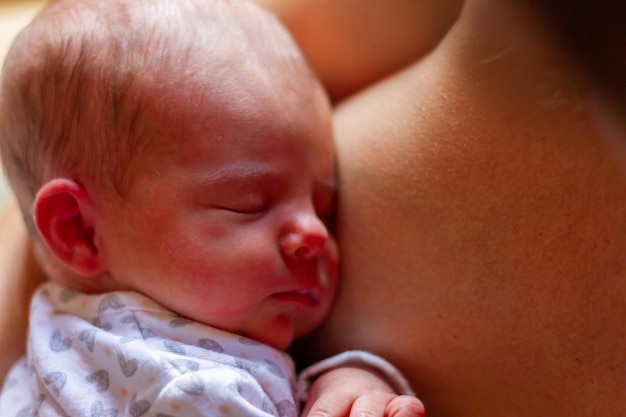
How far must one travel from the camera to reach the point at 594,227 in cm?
64

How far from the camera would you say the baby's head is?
2.42 ft

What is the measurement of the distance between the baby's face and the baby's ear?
2 cm

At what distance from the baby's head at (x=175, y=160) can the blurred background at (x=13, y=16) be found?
2.84 ft

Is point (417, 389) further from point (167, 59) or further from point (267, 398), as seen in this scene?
point (167, 59)

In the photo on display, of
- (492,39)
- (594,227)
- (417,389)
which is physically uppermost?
(492,39)

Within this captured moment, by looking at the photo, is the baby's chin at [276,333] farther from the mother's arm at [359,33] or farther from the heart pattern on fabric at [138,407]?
the mother's arm at [359,33]

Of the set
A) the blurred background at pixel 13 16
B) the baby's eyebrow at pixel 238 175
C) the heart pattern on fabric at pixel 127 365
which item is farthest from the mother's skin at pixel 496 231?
the blurred background at pixel 13 16

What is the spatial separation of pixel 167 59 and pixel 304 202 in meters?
0.21

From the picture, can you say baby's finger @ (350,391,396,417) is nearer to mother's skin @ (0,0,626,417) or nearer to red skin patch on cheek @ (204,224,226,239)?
mother's skin @ (0,0,626,417)

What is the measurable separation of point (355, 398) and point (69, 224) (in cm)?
36

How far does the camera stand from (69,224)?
0.78 meters

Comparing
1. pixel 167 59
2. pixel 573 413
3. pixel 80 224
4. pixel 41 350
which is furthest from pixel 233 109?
pixel 573 413

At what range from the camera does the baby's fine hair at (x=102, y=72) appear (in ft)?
2.42

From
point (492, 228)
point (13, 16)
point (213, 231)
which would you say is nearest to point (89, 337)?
point (213, 231)
